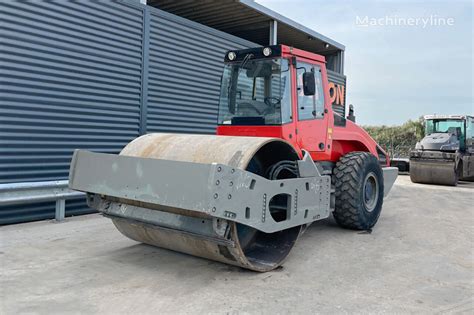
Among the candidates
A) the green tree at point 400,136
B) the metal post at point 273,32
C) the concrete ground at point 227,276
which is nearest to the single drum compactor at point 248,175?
the concrete ground at point 227,276

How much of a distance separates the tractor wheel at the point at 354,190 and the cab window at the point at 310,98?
0.90 m

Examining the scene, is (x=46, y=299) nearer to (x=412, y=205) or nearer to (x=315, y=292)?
(x=315, y=292)

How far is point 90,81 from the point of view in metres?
6.91

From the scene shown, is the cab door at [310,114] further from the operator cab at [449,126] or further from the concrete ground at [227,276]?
the operator cab at [449,126]

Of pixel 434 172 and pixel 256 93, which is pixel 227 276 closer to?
pixel 256 93

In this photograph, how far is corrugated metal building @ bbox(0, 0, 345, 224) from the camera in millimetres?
5902

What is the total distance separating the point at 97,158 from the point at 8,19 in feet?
10.3

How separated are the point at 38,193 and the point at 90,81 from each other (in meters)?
2.18

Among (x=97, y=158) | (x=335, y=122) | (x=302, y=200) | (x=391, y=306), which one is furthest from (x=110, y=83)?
(x=391, y=306)

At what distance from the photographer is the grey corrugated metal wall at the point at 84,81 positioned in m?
5.89

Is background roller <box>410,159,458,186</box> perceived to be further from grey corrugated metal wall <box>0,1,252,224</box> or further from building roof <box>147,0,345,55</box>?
grey corrugated metal wall <box>0,1,252,224</box>

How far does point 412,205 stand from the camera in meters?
8.76

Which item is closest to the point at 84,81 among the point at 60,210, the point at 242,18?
the point at 60,210

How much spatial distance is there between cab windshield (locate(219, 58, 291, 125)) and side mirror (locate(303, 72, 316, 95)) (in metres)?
0.21
